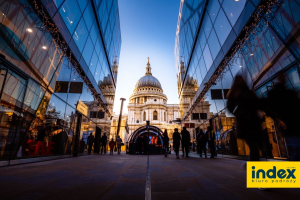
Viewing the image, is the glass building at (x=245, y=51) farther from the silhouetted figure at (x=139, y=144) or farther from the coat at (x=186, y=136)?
the silhouetted figure at (x=139, y=144)

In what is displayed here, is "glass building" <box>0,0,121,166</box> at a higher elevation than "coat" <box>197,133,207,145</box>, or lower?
higher

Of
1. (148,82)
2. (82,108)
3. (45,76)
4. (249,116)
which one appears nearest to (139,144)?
(82,108)

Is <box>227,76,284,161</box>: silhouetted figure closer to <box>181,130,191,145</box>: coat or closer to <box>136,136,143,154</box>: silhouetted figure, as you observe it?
<box>181,130,191,145</box>: coat

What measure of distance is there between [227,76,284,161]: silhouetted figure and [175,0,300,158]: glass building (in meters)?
0.28

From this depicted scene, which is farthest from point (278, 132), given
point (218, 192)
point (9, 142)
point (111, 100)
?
point (111, 100)

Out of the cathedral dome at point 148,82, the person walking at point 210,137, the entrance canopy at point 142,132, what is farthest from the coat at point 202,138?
the cathedral dome at point 148,82

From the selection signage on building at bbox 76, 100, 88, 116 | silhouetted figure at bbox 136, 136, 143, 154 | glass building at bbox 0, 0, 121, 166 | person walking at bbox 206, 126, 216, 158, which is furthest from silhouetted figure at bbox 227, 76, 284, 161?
silhouetted figure at bbox 136, 136, 143, 154

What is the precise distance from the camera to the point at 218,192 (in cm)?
195

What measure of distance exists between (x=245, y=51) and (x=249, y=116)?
5310 millimetres

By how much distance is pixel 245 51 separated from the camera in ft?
21.3

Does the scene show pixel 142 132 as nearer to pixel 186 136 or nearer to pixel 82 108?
pixel 82 108

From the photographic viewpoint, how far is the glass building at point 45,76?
191 inches

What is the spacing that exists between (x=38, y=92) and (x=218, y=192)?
7.38 meters

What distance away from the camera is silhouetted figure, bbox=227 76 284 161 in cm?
241
